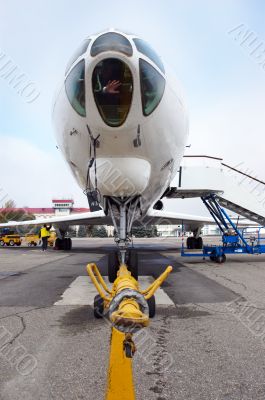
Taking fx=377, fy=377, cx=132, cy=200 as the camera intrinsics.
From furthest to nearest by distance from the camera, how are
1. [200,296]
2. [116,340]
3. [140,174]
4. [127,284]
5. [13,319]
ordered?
[200,296] < [140,174] < [13,319] < [116,340] < [127,284]

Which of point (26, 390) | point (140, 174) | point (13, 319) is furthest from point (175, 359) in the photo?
point (140, 174)

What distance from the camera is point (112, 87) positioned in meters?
4.38

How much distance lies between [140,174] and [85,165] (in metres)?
0.87

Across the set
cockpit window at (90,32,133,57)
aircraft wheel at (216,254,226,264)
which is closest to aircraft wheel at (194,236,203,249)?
aircraft wheel at (216,254,226,264)

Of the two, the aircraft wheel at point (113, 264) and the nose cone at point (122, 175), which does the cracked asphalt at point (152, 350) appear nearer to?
the aircraft wheel at point (113, 264)

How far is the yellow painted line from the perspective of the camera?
8.31 ft

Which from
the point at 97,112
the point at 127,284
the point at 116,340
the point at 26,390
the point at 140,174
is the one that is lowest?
the point at 26,390

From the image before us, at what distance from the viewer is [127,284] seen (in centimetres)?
300

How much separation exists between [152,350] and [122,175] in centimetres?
261

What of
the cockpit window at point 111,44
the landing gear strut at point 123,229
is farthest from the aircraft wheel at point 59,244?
the cockpit window at point 111,44

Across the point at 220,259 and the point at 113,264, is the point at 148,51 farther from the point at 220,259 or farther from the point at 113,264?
the point at 220,259

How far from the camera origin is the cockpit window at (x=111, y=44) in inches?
161

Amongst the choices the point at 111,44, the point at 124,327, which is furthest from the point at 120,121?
the point at 124,327

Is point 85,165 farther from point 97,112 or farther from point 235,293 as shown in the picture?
point 235,293
